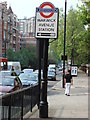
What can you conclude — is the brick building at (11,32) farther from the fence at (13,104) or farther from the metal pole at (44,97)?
the fence at (13,104)

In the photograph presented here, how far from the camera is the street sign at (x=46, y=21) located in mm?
9781

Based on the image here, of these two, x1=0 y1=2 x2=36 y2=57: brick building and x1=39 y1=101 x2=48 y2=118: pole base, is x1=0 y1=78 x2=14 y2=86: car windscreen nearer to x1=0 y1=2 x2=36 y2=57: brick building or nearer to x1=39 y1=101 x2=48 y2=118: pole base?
x1=39 y1=101 x2=48 y2=118: pole base

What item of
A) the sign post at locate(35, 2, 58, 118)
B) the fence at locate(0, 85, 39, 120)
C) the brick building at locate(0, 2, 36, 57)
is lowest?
the fence at locate(0, 85, 39, 120)

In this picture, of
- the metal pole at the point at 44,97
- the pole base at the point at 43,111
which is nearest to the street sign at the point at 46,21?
the metal pole at the point at 44,97

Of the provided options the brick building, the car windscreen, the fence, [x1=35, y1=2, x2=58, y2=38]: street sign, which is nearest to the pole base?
the fence

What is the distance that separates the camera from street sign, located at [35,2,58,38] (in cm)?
978

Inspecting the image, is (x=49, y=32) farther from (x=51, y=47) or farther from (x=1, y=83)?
(x=51, y=47)

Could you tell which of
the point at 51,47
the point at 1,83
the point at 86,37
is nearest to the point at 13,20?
the point at 51,47

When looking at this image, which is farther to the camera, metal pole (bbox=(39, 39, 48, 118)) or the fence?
metal pole (bbox=(39, 39, 48, 118))

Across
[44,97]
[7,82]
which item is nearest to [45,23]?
[44,97]

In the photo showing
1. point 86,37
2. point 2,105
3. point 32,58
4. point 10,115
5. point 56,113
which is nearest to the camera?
point 2,105

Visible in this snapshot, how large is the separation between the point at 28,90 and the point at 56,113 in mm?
1586

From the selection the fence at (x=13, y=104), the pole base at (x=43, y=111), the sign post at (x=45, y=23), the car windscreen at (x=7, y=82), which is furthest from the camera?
the car windscreen at (x=7, y=82)

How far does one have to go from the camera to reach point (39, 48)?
35.0 feet
